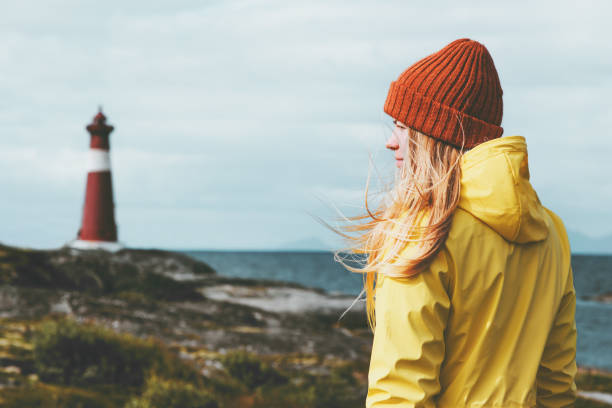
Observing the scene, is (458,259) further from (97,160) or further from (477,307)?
(97,160)

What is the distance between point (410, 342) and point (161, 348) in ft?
23.0

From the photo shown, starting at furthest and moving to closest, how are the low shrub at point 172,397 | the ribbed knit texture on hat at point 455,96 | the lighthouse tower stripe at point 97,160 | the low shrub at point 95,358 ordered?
the lighthouse tower stripe at point 97,160 → the low shrub at point 95,358 → the low shrub at point 172,397 → the ribbed knit texture on hat at point 455,96

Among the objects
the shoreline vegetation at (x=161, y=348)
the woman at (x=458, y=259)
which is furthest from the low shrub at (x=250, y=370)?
the woman at (x=458, y=259)

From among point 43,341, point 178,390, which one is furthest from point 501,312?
point 43,341

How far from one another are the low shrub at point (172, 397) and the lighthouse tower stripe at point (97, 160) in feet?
57.0

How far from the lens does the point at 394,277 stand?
5.82 feet

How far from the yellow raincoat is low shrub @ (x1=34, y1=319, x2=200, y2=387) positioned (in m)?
6.15

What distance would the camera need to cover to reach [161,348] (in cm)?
812

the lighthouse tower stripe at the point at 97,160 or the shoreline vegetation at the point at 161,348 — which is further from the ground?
the lighthouse tower stripe at the point at 97,160

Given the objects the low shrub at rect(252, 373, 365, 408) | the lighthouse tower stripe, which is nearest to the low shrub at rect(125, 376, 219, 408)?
the low shrub at rect(252, 373, 365, 408)

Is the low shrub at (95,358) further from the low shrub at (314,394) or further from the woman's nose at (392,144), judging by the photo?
the woman's nose at (392,144)

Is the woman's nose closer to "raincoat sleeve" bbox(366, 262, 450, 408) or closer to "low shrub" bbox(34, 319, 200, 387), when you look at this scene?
"raincoat sleeve" bbox(366, 262, 450, 408)

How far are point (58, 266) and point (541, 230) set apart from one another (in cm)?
1301

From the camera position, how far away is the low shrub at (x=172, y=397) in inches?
255
